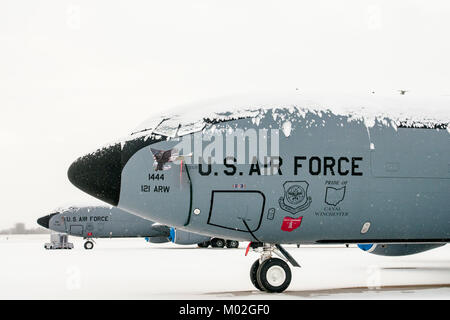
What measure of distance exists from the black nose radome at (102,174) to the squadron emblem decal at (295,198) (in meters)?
3.55

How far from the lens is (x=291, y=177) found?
13.0m

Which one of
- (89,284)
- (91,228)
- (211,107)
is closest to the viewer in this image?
(211,107)

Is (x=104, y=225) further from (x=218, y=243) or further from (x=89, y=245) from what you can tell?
(x=218, y=243)

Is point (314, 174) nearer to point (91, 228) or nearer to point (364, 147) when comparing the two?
point (364, 147)

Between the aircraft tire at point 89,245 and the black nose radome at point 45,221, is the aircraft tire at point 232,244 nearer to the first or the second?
the aircraft tire at point 89,245

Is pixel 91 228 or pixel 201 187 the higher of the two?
pixel 201 187

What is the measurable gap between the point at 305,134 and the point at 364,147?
1.36m

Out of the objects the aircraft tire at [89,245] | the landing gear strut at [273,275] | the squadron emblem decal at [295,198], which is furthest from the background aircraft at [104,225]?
the squadron emblem decal at [295,198]

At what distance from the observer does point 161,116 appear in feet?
45.2

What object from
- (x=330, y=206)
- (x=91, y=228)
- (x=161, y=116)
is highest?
(x=161, y=116)

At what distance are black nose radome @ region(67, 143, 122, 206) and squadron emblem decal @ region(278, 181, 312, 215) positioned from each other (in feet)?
11.6

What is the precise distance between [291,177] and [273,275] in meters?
2.22

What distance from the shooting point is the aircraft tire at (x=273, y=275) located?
43.5 feet

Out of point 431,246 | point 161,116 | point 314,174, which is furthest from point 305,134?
point 431,246
